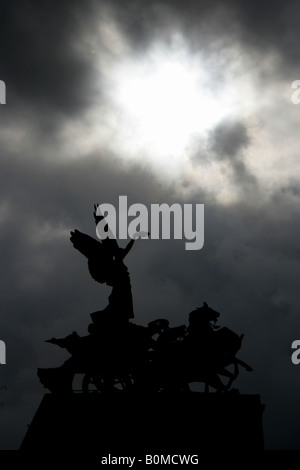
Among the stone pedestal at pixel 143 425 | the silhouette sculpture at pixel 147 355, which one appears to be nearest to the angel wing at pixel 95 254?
the silhouette sculpture at pixel 147 355

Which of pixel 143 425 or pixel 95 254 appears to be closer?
pixel 143 425

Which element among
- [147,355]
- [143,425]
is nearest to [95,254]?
[147,355]

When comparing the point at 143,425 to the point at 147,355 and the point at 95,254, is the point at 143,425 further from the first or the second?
the point at 95,254

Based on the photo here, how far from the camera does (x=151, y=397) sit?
1127 centimetres

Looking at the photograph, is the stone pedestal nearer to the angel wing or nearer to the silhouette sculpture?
the silhouette sculpture

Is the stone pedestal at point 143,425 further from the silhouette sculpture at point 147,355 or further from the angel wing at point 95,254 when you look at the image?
the angel wing at point 95,254

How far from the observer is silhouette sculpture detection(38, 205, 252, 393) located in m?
11.6

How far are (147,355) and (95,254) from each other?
104 inches

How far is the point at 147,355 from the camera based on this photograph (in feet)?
38.8

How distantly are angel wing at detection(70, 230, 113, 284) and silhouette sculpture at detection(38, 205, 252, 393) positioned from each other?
38.0 inches

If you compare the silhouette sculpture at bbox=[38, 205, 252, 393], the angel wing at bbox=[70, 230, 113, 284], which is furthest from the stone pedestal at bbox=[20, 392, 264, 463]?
the angel wing at bbox=[70, 230, 113, 284]

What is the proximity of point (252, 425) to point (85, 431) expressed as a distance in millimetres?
3373
